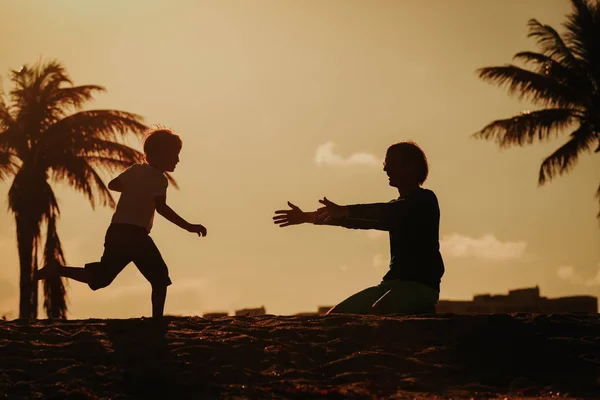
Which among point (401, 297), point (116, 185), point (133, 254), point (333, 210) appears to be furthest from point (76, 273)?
point (401, 297)

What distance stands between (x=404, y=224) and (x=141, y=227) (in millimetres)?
2569

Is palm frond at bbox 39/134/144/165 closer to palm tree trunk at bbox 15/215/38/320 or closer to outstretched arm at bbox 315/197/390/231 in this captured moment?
palm tree trunk at bbox 15/215/38/320

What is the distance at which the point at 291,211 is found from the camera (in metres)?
8.15

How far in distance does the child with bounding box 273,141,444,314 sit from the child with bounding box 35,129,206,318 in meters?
1.28

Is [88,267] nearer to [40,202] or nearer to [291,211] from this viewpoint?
[291,211]

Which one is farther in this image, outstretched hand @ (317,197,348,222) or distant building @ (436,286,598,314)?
distant building @ (436,286,598,314)

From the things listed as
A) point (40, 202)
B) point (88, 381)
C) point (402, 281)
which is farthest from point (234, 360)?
point (40, 202)

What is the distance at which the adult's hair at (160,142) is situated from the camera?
8.81m

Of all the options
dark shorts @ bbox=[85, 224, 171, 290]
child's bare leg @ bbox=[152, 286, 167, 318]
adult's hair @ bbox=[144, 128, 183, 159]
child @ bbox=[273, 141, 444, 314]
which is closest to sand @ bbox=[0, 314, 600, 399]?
child's bare leg @ bbox=[152, 286, 167, 318]

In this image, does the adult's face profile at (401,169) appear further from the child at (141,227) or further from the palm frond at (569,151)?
the palm frond at (569,151)

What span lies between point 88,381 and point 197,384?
0.87 meters

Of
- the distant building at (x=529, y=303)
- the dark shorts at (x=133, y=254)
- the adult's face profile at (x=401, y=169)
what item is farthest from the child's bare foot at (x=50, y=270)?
the distant building at (x=529, y=303)

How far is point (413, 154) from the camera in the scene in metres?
8.13

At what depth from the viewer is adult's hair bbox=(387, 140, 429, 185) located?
8133mm
